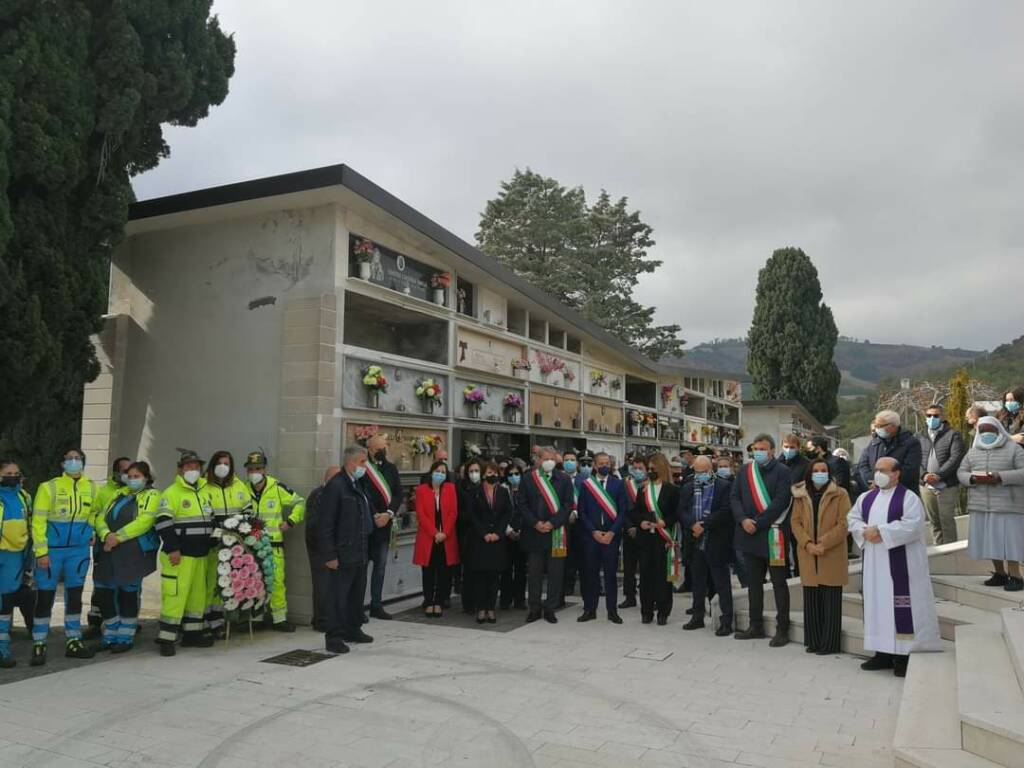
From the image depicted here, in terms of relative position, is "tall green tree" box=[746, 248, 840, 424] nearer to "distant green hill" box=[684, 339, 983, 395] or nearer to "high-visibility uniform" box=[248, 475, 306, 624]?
"high-visibility uniform" box=[248, 475, 306, 624]

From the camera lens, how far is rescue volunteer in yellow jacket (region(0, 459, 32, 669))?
6.71 meters

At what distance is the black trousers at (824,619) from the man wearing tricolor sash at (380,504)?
15.0ft

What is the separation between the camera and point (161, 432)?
9.74 metres

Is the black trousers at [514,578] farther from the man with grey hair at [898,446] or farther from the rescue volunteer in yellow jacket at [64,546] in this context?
the rescue volunteer in yellow jacket at [64,546]

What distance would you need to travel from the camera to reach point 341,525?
7.43 metres

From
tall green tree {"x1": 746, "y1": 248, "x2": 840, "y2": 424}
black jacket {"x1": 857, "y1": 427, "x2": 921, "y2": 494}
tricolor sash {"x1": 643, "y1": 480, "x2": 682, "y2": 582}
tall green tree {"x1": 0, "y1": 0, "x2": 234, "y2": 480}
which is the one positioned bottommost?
tricolor sash {"x1": 643, "y1": 480, "x2": 682, "y2": 582}

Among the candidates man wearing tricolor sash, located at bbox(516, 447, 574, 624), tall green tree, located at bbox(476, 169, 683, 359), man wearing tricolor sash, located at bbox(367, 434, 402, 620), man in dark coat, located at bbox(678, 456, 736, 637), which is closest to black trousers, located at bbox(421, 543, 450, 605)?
man wearing tricolor sash, located at bbox(367, 434, 402, 620)

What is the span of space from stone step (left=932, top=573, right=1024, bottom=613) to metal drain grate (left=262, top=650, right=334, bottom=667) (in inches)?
241

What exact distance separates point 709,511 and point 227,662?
5132 mm

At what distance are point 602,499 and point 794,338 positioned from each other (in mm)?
37387

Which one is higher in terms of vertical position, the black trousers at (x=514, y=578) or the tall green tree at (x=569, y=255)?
the tall green tree at (x=569, y=255)

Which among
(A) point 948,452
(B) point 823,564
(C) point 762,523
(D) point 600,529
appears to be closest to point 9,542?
(D) point 600,529

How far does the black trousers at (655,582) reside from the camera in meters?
8.80

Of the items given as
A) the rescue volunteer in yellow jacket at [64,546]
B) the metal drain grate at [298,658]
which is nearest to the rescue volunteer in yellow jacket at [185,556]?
the rescue volunteer in yellow jacket at [64,546]
